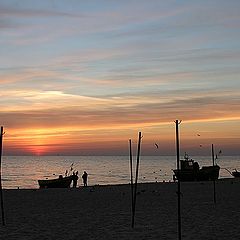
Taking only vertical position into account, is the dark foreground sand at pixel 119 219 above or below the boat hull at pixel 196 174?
below

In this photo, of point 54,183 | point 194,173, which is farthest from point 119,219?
point 194,173

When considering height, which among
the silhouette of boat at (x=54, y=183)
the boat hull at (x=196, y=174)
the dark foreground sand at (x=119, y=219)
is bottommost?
the dark foreground sand at (x=119, y=219)

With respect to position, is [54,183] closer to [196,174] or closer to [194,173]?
[194,173]

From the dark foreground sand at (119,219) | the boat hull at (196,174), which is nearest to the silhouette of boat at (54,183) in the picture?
the boat hull at (196,174)

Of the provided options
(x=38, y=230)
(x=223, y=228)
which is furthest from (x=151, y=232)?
(x=38, y=230)

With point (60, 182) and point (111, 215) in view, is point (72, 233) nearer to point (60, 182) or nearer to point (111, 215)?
point (111, 215)

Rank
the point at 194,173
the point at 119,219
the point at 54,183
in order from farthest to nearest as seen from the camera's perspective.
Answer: the point at 194,173, the point at 54,183, the point at 119,219

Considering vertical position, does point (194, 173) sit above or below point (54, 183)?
above

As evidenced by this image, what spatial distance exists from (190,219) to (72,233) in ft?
15.2

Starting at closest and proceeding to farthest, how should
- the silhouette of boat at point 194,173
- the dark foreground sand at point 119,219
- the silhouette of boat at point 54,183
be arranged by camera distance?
the dark foreground sand at point 119,219, the silhouette of boat at point 54,183, the silhouette of boat at point 194,173

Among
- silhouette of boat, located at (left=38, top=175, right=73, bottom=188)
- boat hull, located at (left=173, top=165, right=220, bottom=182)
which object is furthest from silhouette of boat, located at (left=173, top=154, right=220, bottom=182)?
silhouette of boat, located at (left=38, top=175, right=73, bottom=188)

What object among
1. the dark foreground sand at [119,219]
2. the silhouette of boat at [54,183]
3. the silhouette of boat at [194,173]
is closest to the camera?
the dark foreground sand at [119,219]

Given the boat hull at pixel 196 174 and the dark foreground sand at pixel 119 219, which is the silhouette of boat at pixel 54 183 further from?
the dark foreground sand at pixel 119 219

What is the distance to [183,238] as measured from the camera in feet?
41.6
